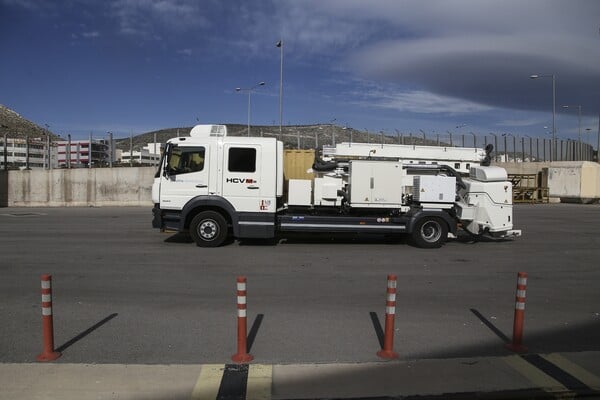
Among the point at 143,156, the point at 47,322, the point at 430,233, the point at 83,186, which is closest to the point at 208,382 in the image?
the point at 47,322

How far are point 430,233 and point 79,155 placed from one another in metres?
26.1

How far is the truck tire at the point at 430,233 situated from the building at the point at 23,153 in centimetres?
2767

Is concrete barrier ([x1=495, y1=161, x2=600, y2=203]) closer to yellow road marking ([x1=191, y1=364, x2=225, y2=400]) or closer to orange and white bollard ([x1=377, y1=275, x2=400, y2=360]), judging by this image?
orange and white bollard ([x1=377, y1=275, x2=400, y2=360])

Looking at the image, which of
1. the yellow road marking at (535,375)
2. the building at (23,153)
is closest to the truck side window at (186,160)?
the yellow road marking at (535,375)

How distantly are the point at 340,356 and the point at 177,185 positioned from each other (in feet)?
28.3

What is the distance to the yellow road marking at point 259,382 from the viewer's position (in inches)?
165

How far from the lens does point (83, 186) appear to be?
31562mm

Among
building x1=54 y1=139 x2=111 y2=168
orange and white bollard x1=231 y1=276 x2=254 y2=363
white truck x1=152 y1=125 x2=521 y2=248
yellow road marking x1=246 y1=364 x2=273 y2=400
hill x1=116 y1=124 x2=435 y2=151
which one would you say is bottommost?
yellow road marking x1=246 y1=364 x2=273 y2=400

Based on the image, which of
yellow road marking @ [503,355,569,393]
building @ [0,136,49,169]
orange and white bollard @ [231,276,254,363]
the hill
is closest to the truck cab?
orange and white bollard @ [231,276,254,363]

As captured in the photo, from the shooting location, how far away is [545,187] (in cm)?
3919

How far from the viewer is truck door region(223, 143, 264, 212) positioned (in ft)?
42.1

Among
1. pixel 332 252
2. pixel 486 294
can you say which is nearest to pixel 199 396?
pixel 486 294

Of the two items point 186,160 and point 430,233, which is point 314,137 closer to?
point 430,233

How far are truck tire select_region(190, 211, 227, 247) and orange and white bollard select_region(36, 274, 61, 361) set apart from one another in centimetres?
770
